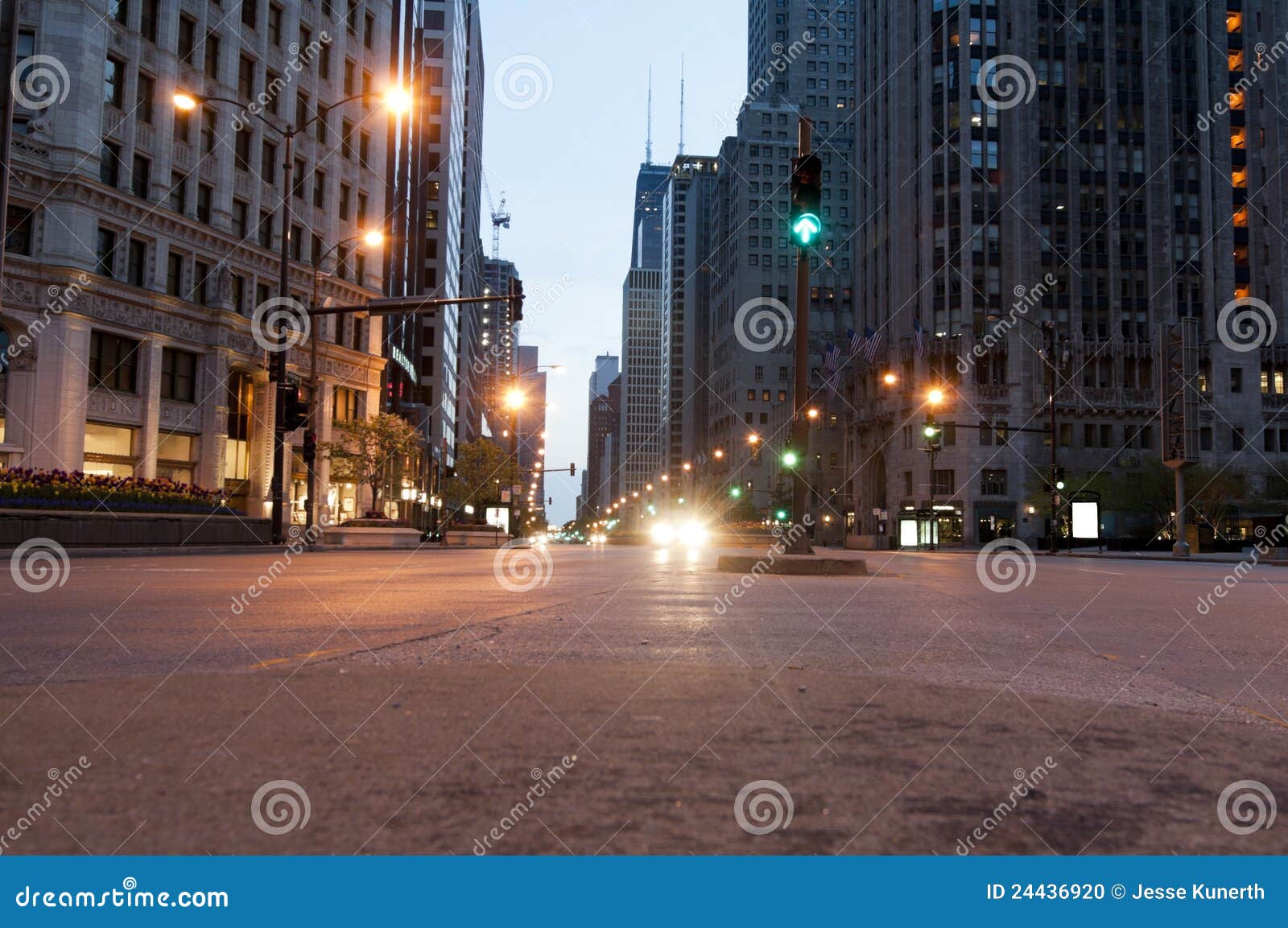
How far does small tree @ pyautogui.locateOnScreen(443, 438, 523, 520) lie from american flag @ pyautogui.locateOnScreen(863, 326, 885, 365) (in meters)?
34.2

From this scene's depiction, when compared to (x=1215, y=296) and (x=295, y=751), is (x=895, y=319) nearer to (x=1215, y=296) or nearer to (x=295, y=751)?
(x=1215, y=296)

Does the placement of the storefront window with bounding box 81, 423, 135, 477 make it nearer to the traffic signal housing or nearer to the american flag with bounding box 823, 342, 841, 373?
the traffic signal housing

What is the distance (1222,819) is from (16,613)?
780cm

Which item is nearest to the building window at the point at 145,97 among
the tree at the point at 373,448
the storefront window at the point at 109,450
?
the storefront window at the point at 109,450

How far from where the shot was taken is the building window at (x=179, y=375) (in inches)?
1555

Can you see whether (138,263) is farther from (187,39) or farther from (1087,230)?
(1087,230)

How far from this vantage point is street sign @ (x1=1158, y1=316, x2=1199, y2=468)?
3888 cm

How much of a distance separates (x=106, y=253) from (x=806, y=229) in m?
32.1

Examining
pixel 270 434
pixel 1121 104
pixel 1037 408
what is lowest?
pixel 270 434

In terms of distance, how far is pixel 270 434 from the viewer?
4456cm

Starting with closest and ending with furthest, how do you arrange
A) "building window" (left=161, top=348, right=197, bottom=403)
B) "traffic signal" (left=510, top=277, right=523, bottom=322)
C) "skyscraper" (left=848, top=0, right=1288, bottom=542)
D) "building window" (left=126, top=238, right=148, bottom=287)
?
"traffic signal" (left=510, top=277, right=523, bottom=322) → "building window" (left=126, top=238, right=148, bottom=287) → "building window" (left=161, top=348, right=197, bottom=403) → "skyscraper" (left=848, top=0, right=1288, bottom=542)

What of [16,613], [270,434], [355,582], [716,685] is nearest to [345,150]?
[270,434]

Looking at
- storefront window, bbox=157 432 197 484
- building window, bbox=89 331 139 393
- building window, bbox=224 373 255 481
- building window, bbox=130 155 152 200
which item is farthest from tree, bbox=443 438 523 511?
building window, bbox=130 155 152 200

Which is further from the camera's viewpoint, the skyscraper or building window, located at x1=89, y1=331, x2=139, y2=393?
the skyscraper
